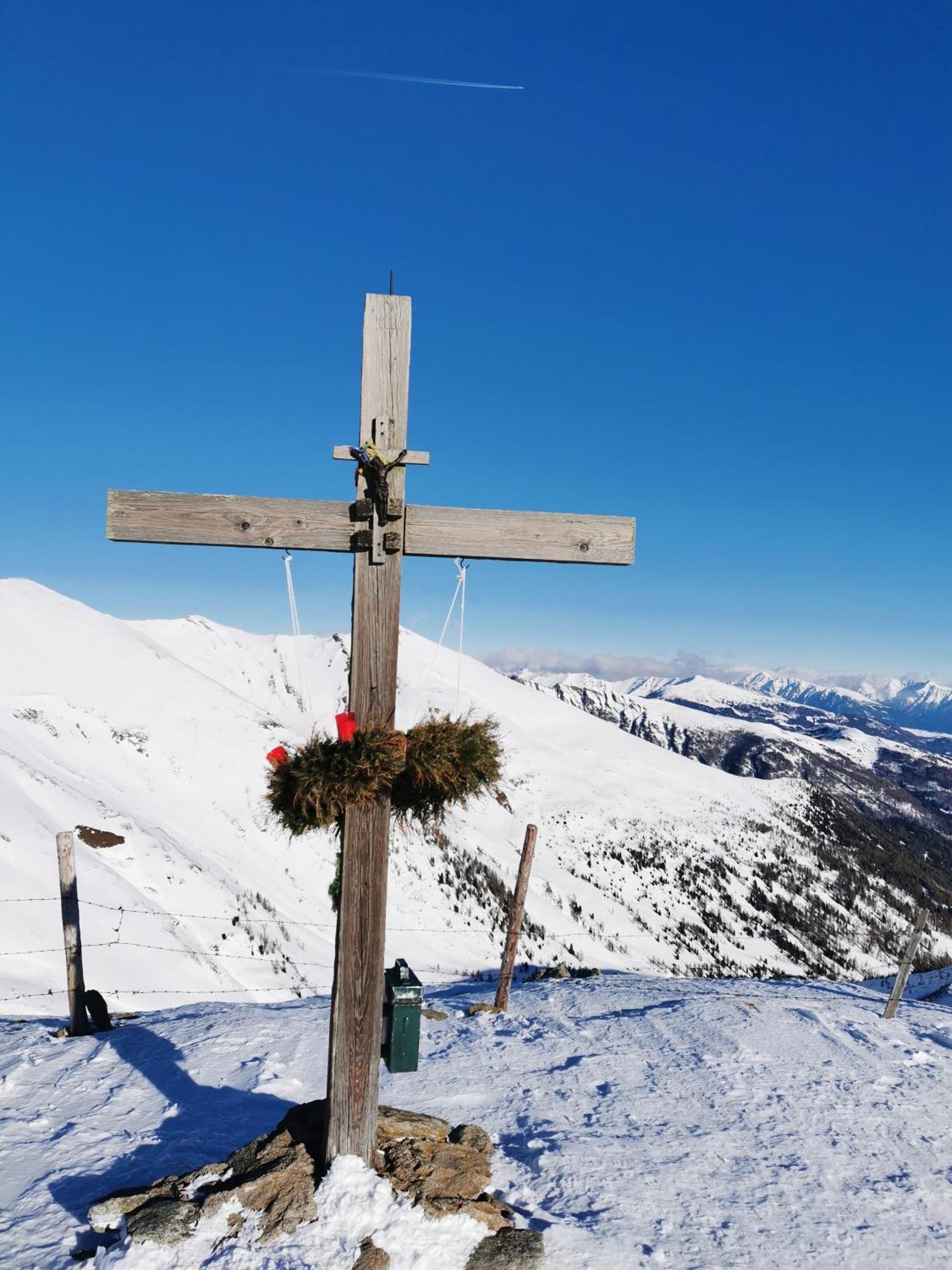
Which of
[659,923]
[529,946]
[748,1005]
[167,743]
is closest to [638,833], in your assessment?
[659,923]

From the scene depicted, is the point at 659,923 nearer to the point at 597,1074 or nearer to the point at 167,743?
the point at 167,743

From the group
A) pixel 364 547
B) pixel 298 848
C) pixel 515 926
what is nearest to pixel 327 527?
pixel 364 547

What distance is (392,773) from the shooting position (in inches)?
191

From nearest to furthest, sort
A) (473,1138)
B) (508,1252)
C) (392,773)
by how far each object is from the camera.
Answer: (508,1252)
(392,773)
(473,1138)

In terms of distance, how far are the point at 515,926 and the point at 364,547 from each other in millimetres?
7770

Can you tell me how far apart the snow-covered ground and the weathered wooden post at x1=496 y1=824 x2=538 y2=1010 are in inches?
16.4

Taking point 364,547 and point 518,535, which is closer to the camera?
point 364,547

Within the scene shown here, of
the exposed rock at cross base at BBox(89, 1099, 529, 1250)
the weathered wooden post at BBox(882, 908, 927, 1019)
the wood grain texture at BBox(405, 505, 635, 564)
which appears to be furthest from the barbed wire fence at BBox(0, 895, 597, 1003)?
the wood grain texture at BBox(405, 505, 635, 564)

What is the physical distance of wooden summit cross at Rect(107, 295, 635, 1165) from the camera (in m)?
5.08

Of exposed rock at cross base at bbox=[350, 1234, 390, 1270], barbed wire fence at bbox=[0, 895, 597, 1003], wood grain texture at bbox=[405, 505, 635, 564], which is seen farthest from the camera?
barbed wire fence at bbox=[0, 895, 597, 1003]

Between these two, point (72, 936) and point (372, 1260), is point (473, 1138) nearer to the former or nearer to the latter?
point (372, 1260)

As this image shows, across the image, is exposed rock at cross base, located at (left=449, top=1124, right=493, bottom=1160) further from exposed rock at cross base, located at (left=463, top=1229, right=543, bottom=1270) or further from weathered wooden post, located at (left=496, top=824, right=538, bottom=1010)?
weathered wooden post, located at (left=496, top=824, right=538, bottom=1010)

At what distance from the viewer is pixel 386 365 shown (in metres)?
5.25

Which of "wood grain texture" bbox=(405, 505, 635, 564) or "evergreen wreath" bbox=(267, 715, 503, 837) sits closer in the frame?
"evergreen wreath" bbox=(267, 715, 503, 837)
